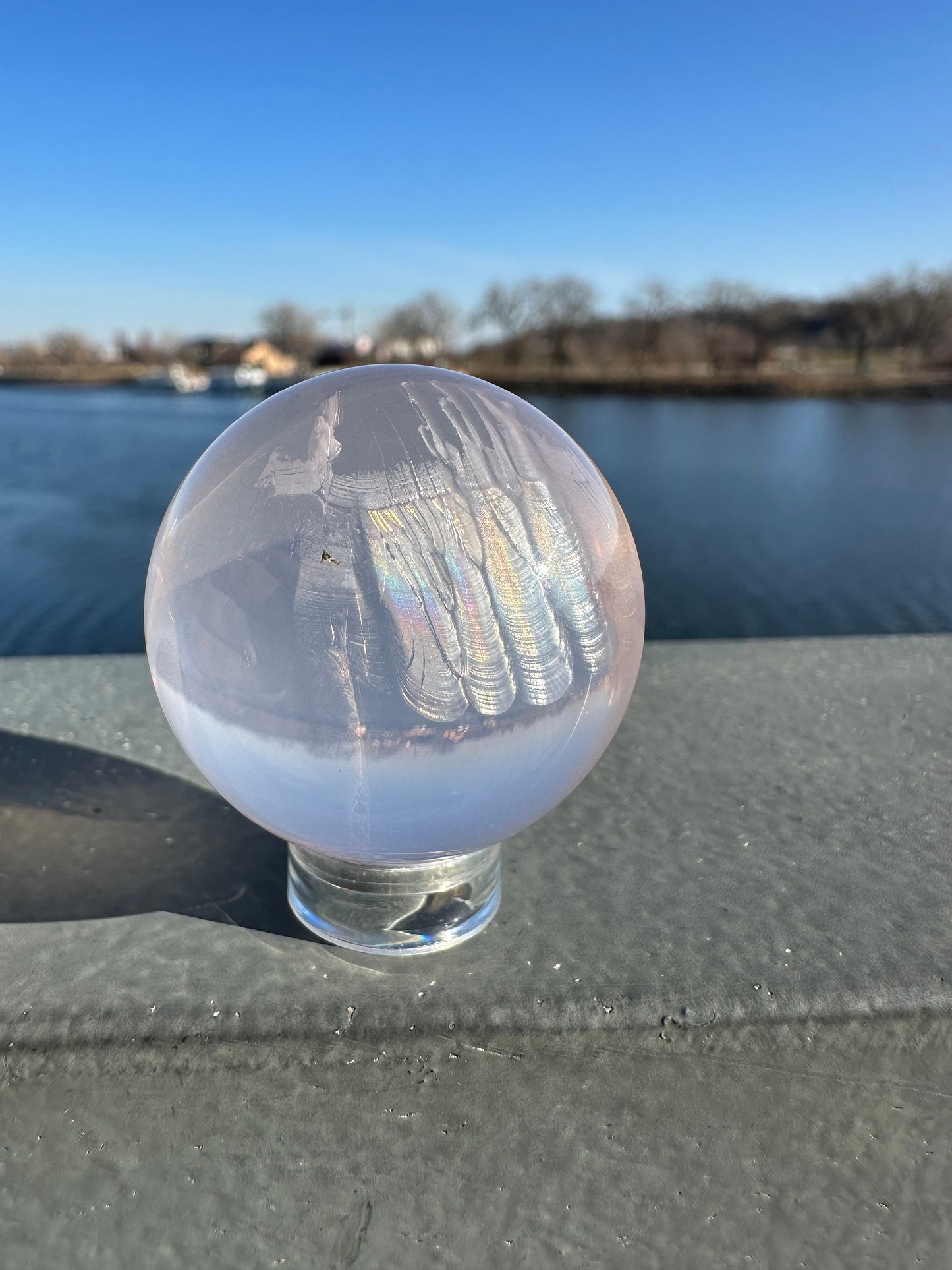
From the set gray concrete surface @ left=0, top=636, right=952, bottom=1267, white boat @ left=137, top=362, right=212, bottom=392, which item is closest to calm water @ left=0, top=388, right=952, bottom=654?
gray concrete surface @ left=0, top=636, right=952, bottom=1267

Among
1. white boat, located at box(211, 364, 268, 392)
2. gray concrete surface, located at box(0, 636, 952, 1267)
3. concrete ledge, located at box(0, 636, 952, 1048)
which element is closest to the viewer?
gray concrete surface, located at box(0, 636, 952, 1267)

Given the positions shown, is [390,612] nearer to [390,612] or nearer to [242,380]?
[390,612]

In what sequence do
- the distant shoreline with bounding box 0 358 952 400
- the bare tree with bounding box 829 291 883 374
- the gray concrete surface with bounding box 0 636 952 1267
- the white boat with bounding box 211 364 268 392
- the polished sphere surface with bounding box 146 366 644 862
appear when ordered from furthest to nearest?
the white boat with bounding box 211 364 268 392
the bare tree with bounding box 829 291 883 374
the distant shoreline with bounding box 0 358 952 400
the polished sphere surface with bounding box 146 366 644 862
the gray concrete surface with bounding box 0 636 952 1267

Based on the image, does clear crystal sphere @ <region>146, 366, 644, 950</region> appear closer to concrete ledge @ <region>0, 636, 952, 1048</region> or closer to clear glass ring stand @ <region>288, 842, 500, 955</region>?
clear glass ring stand @ <region>288, 842, 500, 955</region>

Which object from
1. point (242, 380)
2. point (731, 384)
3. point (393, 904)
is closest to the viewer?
point (393, 904)

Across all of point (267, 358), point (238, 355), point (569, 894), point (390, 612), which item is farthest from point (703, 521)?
point (238, 355)

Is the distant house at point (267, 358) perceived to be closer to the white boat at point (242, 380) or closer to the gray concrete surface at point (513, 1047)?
the white boat at point (242, 380)

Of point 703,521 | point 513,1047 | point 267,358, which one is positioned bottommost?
point 703,521
